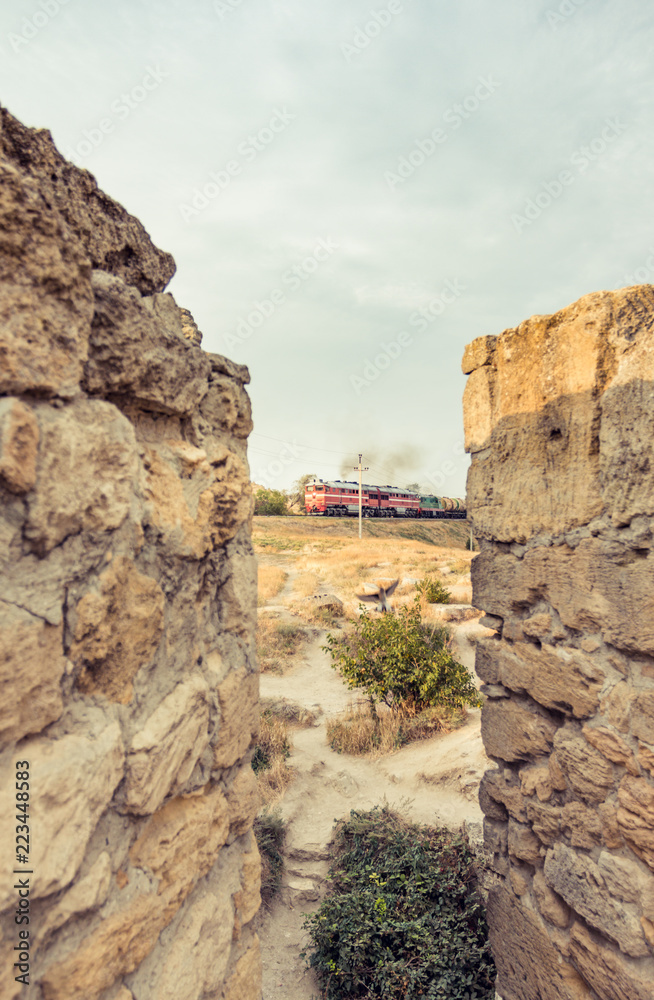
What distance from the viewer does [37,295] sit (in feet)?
3.15

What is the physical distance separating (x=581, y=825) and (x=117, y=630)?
81.6 inches

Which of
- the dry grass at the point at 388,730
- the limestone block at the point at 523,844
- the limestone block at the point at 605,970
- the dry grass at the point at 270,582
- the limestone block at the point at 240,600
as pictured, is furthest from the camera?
the dry grass at the point at 270,582

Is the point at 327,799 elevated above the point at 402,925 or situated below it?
below

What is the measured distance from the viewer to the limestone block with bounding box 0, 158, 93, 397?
897 mm

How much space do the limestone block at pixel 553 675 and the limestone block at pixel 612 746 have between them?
0.07 m

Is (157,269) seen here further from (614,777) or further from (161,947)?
(614,777)

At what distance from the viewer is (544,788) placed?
96.8 inches

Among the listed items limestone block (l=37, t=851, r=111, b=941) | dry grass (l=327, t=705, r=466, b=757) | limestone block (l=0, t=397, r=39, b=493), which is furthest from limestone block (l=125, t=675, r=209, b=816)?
dry grass (l=327, t=705, r=466, b=757)

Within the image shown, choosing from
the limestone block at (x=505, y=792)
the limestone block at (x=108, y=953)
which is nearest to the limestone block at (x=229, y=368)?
the limestone block at (x=108, y=953)

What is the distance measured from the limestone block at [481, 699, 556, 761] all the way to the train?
27269 millimetres

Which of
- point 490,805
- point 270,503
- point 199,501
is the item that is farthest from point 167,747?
point 270,503

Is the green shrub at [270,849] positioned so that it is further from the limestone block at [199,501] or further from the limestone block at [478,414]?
the limestone block at [199,501]

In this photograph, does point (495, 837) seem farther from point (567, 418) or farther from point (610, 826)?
point (567, 418)

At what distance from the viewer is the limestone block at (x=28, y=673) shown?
2.86ft
